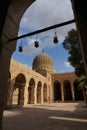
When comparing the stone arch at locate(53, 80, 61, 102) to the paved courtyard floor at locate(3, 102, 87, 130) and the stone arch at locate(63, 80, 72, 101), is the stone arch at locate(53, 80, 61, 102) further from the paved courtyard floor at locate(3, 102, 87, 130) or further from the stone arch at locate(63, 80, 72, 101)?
the paved courtyard floor at locate(3, 102, 87, 130)

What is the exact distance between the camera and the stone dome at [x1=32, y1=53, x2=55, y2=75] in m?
40.1

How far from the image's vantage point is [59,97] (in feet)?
130

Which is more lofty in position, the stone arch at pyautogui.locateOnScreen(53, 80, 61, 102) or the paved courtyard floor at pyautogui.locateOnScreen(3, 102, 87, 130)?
the stone arch at pyautogui.locateOnScreen(53, 80, 61, 102)

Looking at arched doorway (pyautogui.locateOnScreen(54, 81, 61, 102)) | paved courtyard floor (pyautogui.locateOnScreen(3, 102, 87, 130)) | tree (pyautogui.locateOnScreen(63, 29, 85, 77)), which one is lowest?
paved courtyard floor (pyautogui.locateOnScreen(3, 102, 87, 130))

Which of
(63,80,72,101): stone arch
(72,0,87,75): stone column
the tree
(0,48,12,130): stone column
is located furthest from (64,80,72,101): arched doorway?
(72,0,87,75): stone column

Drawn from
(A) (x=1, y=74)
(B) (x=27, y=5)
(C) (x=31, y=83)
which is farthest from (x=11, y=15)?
(C) (x=31, y=83)

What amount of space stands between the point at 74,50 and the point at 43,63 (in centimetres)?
3014

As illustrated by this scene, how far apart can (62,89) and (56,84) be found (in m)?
3.73

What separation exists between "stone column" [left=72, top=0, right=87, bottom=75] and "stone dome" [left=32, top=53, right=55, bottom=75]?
120 ft

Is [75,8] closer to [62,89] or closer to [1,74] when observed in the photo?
[1,74]

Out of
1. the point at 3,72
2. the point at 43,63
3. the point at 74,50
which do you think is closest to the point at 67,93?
the point at 43,63

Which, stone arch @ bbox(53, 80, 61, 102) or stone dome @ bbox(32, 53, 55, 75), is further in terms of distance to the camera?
stone dome @ bbox(32, 53, 55, 75)

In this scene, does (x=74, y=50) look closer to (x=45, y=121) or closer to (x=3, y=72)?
(x=45, y=121)

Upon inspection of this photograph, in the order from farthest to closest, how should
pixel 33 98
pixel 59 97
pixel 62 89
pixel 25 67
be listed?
pixel 59 97 < pixel 62 89 < pixel 33 98 < pixel 25 67
